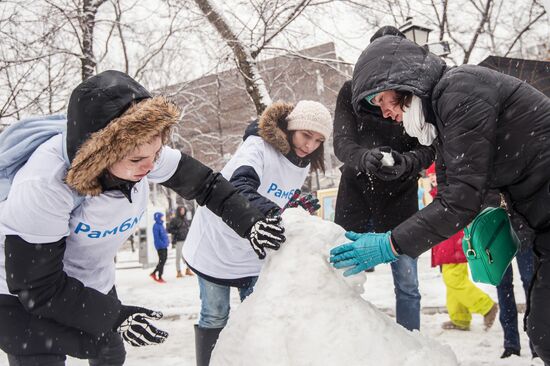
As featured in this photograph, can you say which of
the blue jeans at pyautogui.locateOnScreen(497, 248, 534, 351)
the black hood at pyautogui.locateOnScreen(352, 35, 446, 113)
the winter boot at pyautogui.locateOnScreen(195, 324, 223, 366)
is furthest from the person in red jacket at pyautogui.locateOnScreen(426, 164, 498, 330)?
the black hood at pyautogui.locateOnScreen(352, 35, 446, 113)

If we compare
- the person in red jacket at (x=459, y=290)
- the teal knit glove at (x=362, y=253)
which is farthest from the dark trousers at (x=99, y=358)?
the person in red jacket at (x=459, y=290)

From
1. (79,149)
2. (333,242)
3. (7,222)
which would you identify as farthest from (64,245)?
(333,242)

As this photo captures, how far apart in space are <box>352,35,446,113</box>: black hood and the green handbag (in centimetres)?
59

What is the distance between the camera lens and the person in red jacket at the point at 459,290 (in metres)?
4.37

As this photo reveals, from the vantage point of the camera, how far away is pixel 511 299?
3.80 meters

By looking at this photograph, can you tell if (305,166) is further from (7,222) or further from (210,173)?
(7,222)

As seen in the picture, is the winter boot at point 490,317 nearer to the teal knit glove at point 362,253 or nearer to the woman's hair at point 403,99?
the teal knit glove at point 362,253

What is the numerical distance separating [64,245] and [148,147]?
1.66 feet

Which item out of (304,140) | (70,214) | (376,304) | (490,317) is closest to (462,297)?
(490,317)

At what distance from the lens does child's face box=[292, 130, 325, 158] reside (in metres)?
3.07

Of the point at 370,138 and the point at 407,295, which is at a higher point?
the point at 370,138

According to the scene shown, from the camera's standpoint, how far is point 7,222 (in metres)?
1.75

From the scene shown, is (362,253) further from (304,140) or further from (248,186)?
(304,140)

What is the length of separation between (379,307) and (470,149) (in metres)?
4.26
